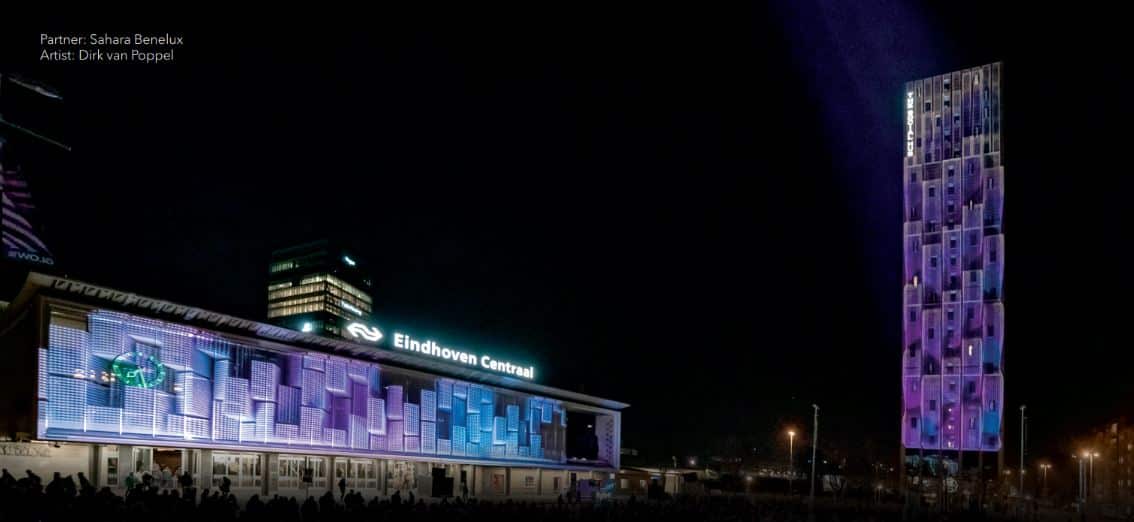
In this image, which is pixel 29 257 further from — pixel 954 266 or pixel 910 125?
pixel 910 125

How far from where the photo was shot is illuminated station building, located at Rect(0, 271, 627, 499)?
106 ft

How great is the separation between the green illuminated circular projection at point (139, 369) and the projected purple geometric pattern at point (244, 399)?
0.18ft

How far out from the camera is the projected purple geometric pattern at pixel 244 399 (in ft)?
108

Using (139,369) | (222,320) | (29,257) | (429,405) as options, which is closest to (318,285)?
(429,405)

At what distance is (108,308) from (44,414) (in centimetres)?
435

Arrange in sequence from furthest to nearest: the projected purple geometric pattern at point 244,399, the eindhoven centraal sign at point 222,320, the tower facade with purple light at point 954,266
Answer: the tower facade with purple light at point 954,266 → the projected purple geometric pattern at point 244,399 → the eindhoven centraal sign at point 222,320

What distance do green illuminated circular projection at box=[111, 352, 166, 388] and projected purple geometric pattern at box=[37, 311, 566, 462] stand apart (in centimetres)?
5

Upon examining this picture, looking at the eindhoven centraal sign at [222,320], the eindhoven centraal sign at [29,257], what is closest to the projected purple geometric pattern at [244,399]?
the eindhoven centraal sign at [222,320]

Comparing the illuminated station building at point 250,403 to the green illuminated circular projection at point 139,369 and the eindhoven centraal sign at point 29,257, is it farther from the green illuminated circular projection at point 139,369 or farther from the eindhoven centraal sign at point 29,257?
the eindhoven centraal sign at point 29,257

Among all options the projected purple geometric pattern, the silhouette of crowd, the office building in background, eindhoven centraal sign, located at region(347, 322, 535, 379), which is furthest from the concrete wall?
the office building in background

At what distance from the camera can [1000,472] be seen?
99.6 meters

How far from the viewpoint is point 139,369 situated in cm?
3488

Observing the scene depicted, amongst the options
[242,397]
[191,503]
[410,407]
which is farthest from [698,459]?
[191,503]

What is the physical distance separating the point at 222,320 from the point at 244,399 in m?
3.44
